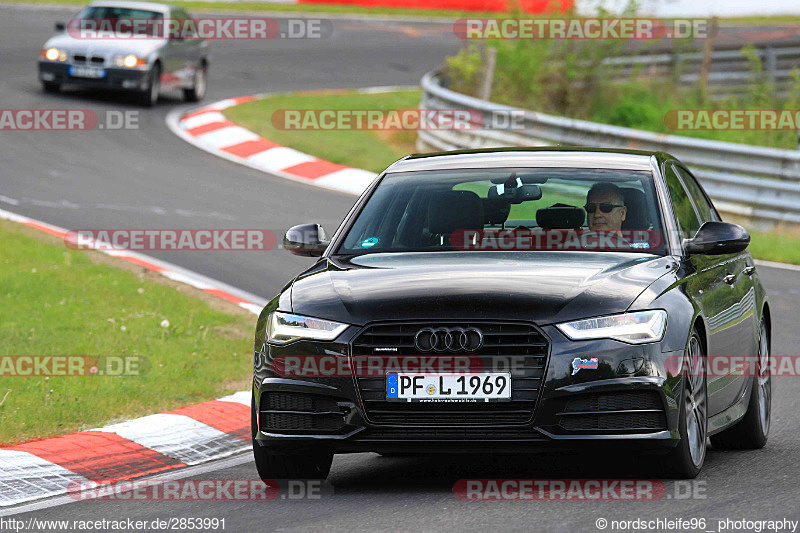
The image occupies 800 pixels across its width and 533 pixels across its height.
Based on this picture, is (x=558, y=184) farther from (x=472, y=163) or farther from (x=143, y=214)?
(x=143, y=214)

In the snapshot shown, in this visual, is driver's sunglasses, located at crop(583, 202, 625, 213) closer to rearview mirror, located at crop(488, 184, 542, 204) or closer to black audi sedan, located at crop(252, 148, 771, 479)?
black audi sedan, located at crop(252, 148, 771, 479)

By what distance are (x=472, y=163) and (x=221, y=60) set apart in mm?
25461

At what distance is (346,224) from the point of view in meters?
7.46

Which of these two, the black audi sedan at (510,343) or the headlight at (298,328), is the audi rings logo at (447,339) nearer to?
the black audi sedan at (510,343)

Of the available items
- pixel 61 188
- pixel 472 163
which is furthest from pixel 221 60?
pixel 472 163

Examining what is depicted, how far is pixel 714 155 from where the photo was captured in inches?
723

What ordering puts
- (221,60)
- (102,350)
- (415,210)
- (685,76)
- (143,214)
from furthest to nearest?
(221,60) → (685,76) → (143,214) → (102,350) → (415,210)
